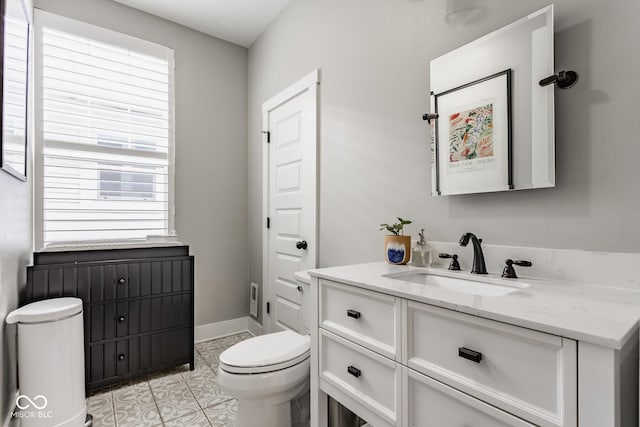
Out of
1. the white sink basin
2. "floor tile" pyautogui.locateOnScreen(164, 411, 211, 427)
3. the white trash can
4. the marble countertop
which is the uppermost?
the marble countertop

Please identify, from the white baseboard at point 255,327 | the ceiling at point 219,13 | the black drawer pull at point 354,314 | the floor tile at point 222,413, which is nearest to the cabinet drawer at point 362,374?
the black drawer pull at point 354,314

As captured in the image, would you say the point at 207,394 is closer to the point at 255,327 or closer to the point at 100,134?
the point at 255,327

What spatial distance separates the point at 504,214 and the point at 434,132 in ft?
1.52

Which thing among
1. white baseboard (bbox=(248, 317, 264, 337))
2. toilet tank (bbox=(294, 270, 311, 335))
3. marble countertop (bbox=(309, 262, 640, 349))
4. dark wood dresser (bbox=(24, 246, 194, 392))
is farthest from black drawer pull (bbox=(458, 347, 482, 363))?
white baseboard (bbox=(248, 317, 264, 337))

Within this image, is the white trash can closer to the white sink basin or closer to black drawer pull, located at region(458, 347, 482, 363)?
the white sink basin

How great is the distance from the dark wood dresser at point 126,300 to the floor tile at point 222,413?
57 cm

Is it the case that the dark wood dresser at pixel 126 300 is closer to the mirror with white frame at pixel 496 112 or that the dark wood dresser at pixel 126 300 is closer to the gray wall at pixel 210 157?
the gray wall at pixel 210 157

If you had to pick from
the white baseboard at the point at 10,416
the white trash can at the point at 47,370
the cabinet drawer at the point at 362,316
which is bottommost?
the white baseboard at the point at 10,416

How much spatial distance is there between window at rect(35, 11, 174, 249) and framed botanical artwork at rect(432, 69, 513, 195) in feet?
7.65

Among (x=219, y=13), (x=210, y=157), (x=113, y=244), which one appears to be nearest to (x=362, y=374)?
(x=113, y=244)

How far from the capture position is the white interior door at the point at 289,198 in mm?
2350

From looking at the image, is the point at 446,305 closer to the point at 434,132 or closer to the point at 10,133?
the point at 434,132

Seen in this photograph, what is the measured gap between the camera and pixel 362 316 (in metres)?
1.15

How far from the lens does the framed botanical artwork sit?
1.23 metres
